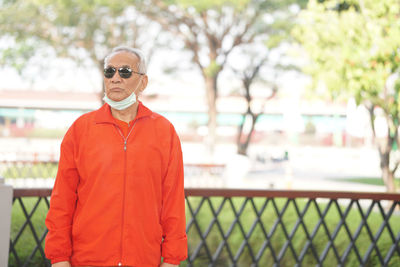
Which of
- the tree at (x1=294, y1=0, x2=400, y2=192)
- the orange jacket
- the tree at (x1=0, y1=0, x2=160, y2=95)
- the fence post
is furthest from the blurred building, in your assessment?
the orange jacket

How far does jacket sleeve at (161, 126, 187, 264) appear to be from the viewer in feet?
6.62

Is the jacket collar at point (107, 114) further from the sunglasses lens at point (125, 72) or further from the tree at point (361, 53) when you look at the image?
the tree at point (361, 53)

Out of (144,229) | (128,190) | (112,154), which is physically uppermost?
(112,154)

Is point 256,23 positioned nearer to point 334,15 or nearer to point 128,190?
point 334,15

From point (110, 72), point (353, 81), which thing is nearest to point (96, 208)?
point (110, 72)

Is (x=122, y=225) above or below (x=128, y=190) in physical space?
below

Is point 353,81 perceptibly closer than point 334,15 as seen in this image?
Yes

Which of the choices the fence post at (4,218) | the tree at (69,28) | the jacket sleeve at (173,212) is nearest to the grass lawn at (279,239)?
the fence post at (4,218)

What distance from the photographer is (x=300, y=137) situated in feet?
129

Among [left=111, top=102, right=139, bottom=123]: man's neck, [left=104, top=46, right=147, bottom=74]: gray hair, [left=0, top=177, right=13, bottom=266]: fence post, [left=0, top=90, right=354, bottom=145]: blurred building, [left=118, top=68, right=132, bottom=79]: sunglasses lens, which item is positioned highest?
[left=104, top=46, right=147, bottom=74]: gray hair

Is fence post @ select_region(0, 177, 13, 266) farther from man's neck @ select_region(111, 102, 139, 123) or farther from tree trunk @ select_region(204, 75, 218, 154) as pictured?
tree trunk @ select_region(204, 75, 218, 154)

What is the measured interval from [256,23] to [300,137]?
2303 centimetres

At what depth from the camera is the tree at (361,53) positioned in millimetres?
7855

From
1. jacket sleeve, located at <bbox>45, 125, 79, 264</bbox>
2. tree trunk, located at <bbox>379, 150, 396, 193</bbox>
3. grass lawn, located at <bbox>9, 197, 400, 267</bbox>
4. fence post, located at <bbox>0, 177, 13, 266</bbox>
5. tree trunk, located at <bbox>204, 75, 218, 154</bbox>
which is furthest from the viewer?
tree trunk, located at <bbox>204, 75, 218, 154</bbox>
